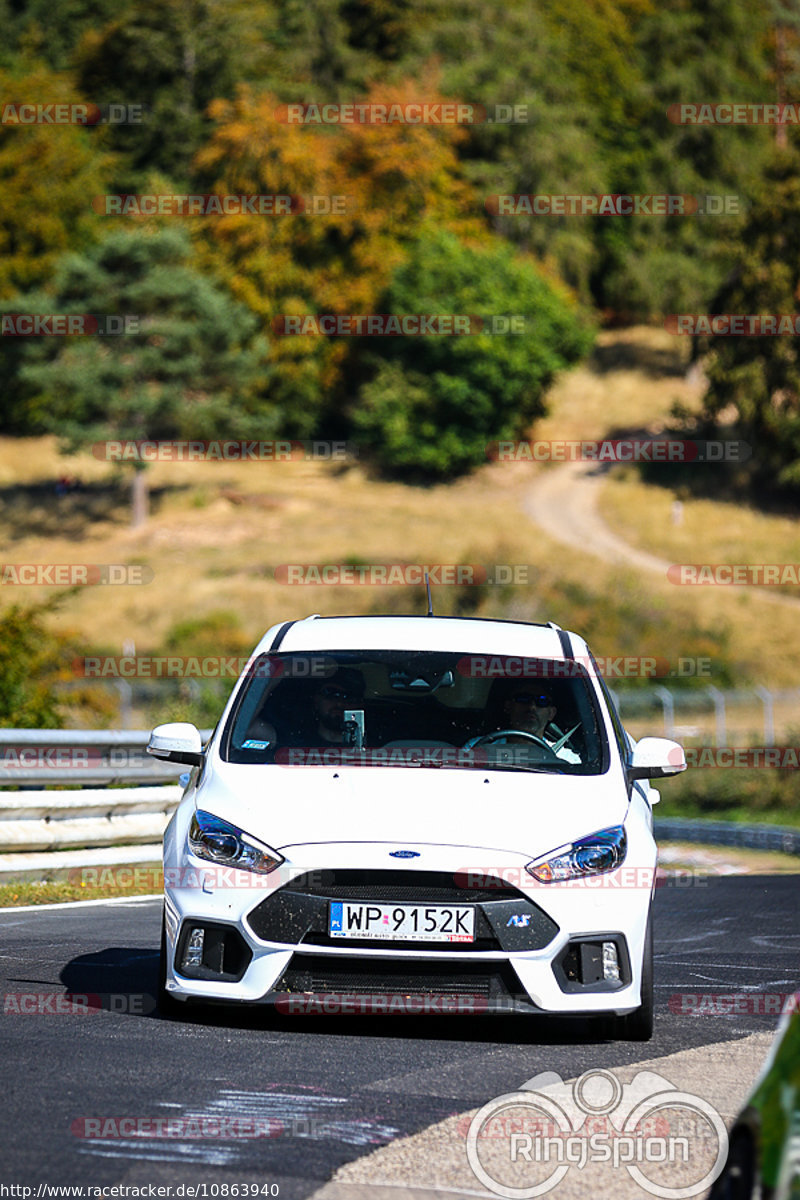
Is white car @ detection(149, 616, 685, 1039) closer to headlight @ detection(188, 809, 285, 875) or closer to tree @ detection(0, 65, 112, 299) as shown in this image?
headlight @ detection(188, 809, 285, 875)

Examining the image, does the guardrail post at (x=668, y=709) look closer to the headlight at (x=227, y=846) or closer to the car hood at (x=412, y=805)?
the car hood at (x=412, y=805)

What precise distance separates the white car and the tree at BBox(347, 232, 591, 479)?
65738 mm

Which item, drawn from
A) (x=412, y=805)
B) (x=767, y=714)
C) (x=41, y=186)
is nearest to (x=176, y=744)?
(x=412, y=805)

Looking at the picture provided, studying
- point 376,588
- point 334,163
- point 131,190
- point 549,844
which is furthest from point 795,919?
point 131,190

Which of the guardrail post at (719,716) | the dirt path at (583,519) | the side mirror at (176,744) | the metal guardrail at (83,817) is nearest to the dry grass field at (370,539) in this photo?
the dirt path at (583,519)

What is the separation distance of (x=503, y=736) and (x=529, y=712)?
0.84 feet

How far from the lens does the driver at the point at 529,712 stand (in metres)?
7.63

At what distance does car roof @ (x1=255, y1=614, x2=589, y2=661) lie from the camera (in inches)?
319

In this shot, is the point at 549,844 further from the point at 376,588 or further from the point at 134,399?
the point at 134,399

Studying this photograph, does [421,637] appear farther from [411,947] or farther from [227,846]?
[411,947]

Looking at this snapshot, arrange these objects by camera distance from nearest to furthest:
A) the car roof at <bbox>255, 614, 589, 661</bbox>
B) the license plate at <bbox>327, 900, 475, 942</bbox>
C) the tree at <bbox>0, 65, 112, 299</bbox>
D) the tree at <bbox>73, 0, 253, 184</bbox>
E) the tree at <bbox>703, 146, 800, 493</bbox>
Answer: the license plate at <bbox>327, 900, 475, 942</bbox> → the car roof at <bbox>255, 614, 589, 661</bbox> → the tree at <bbox>703, 146, 800, 493</bbox> → the tree at <bbox>0, 65, 112, 299</bbox> → the tree at <bbox>73, 0, 253, 184</bbox>

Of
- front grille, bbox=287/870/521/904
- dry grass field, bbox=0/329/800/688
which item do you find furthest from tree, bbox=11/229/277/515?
front grille, bbox=287/870/521/904

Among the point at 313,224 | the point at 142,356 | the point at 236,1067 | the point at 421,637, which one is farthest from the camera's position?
the point at 313,224

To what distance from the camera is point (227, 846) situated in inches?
262
